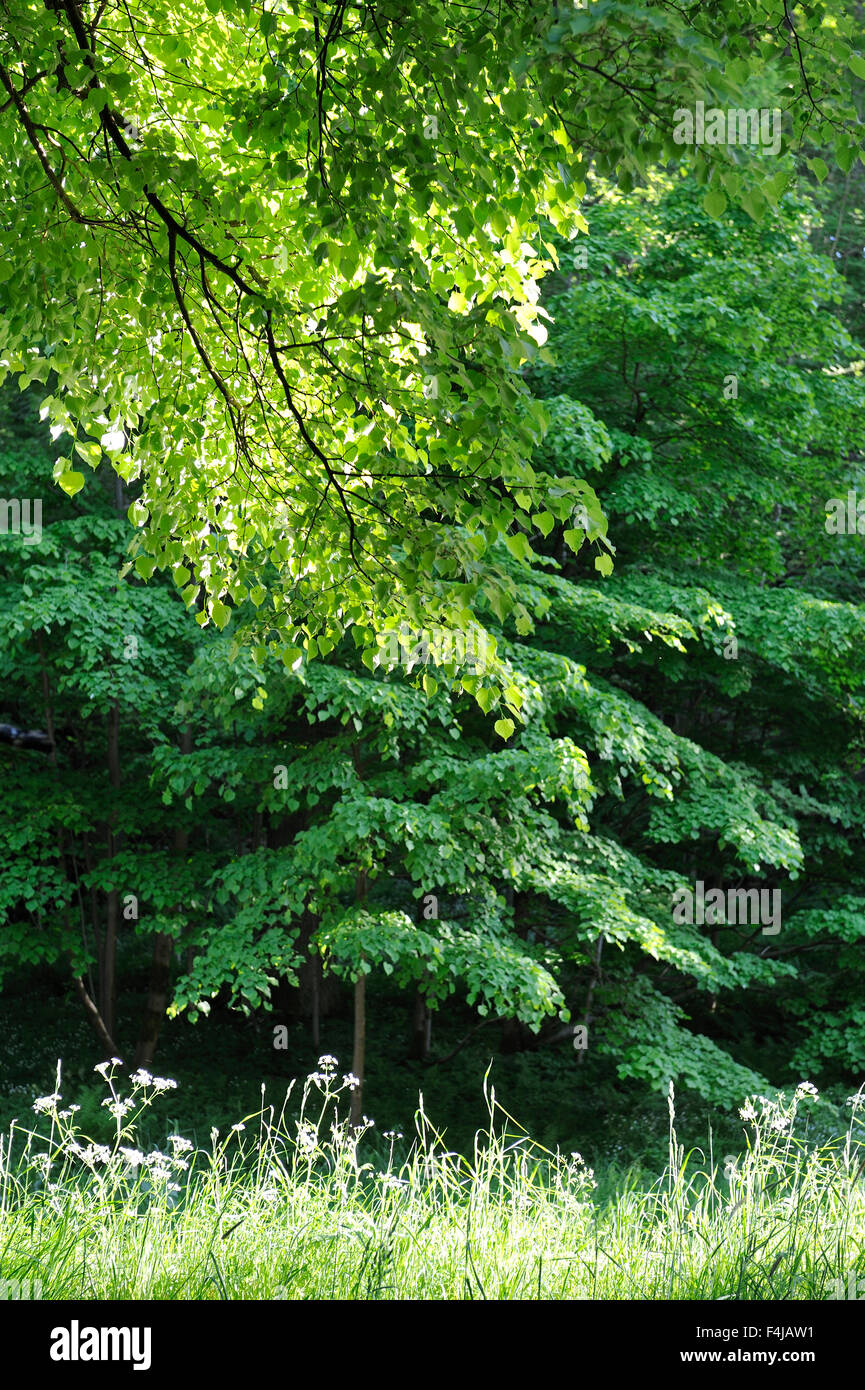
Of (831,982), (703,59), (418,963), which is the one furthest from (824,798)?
(703,59)

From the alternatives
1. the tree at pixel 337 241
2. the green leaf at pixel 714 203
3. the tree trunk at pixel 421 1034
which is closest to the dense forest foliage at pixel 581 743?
the tree trunk at pixel 421 1034

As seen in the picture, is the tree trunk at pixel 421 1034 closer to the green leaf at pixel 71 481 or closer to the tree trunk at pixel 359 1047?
the tree trunk at pixel 359 1047

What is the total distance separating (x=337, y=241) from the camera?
4742mm

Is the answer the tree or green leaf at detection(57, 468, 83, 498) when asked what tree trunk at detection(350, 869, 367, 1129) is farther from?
green leaf at detection(57, 468, 83, 498)

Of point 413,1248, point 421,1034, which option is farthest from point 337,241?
point 421,1034

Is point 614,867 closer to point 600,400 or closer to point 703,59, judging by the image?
point 600,400

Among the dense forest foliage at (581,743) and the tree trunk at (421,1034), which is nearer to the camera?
the dense forest foliage at (581,743)

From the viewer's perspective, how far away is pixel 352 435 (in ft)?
18.1

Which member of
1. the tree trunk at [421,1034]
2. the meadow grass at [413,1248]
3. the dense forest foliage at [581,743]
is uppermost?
the dense forest foliage at [581,743]

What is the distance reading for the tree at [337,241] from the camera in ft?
12.4

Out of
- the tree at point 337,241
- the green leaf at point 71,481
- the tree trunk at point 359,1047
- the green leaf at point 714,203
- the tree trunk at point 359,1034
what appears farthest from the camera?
the tree trunk at point 359,1047

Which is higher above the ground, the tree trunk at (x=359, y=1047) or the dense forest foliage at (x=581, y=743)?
the dense forest foliage at (x=581, y=743)

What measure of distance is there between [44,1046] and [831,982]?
8.71m

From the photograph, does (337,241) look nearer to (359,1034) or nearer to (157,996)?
(359,1034)
